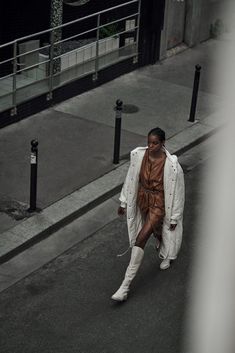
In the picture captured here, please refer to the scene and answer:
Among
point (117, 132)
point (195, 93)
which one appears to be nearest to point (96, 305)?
point (117, 132)

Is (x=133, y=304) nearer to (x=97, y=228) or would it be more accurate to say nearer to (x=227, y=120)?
(x=97, y=228)

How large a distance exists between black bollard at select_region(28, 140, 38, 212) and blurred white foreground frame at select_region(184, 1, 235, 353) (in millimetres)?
2078

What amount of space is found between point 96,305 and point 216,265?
1614 millimetres

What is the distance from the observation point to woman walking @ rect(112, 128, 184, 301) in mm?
8336

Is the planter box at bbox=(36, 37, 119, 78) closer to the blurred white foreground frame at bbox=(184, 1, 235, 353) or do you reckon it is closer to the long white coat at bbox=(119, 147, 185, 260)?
the blurred white foreground frame at bbox=(184, 1, 235, 353)

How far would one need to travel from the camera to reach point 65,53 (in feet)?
45.6

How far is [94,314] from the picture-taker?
8336mm

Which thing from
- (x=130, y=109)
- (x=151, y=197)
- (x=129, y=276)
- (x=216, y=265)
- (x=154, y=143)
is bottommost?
(x=130, y=109)

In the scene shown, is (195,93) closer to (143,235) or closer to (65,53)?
(65,53)

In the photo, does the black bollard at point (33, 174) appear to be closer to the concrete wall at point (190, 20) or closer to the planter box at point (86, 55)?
the planter box at point (86, 55)

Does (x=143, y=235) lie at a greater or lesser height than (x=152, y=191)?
lesser

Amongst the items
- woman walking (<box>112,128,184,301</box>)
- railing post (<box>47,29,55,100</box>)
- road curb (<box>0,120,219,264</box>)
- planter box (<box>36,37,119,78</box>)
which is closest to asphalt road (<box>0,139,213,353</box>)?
woman walking (<box>112,128,184,301</box>)

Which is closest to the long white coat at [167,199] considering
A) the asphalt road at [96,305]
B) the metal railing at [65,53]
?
the asphalt road at [96,305]

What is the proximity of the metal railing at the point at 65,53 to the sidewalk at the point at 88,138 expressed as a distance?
42 centimetres
